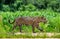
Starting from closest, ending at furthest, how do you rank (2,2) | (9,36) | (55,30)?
(9,36), (55,30), (2,2)

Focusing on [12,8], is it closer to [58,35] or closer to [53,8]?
[53,8]

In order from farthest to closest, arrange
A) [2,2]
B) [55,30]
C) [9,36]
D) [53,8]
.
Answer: [2,2]
[53,8]
[55,30]
[9,36]

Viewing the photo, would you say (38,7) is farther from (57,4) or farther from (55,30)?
(55,30)

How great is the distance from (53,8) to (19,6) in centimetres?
154

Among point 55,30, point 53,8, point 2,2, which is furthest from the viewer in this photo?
point 2,2

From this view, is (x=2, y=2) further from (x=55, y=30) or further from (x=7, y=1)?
(x=55, y=30)

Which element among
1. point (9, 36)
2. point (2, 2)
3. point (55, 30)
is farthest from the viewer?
point (2, 2)

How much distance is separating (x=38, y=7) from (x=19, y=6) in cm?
89

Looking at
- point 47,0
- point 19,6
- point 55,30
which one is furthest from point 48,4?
point 55,30

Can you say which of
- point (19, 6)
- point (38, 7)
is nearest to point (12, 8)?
point (19, 6)

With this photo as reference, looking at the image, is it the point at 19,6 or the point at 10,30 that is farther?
the point at 19,6

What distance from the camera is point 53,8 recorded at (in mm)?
13375

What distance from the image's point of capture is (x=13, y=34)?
8.16 m

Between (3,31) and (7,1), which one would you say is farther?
(7,1)
